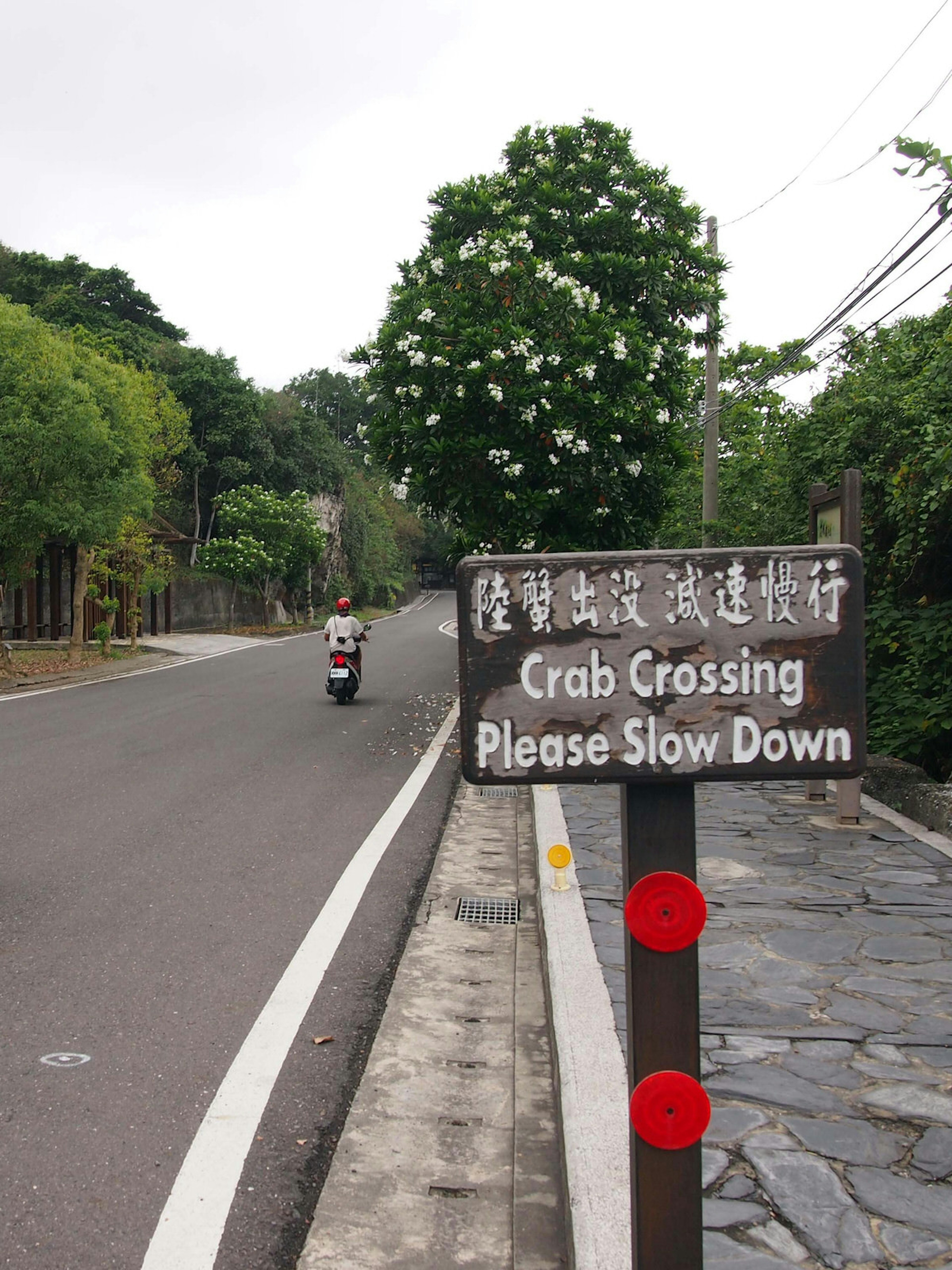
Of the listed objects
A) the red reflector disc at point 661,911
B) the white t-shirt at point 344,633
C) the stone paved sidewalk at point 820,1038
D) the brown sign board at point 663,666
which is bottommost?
the stone paved sidewalk at point 820,1038

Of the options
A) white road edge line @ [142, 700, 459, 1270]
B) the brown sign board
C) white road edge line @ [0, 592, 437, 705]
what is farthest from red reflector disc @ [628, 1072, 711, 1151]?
white road edge line @ [0, 592, 437, 705]

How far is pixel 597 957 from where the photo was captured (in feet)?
15.4

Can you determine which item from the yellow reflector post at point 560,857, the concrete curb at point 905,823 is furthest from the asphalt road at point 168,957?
the concrete curb at point 905,823

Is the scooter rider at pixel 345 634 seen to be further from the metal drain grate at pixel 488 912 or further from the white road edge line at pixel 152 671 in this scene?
the metal drain grate at pixel 488 912

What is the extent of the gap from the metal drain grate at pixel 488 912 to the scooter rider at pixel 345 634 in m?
9.97

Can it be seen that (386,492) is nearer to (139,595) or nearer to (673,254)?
(139,595)

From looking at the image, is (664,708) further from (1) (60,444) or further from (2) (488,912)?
(1) (60,444)

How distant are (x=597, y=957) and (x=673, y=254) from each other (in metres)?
12.3

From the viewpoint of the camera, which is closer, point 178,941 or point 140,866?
point 178,941

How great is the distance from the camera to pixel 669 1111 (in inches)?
85.6

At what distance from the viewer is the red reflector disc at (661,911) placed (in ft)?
7.27

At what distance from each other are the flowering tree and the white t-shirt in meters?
2.12

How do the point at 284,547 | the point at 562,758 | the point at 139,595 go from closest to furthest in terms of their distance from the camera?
the point at 562,758, the point at 139,595, the point at 284,547

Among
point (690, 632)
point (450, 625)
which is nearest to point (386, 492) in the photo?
point (450, 625)
